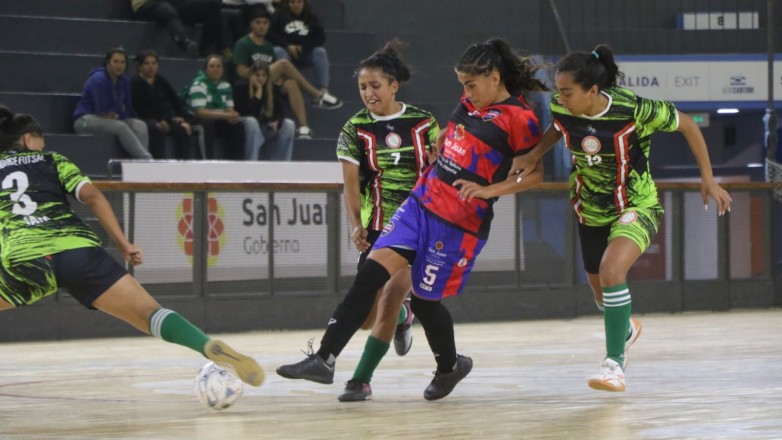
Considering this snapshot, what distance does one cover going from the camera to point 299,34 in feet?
52.1

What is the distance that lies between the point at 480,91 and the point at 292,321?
6339 millimetres

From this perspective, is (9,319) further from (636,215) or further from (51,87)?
(636,215)

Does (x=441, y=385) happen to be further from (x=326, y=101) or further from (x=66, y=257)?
(x=326, y=101)

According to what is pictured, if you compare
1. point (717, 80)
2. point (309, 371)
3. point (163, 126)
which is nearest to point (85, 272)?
point (309, 371)

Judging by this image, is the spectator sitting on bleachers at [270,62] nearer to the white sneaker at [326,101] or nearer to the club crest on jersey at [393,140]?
the white sneaker at [326,101]

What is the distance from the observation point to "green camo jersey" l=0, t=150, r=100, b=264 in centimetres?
596

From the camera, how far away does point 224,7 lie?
16.0m

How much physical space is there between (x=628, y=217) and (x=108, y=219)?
2.55 m

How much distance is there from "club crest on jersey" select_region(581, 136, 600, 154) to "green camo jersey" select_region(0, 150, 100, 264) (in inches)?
94.5

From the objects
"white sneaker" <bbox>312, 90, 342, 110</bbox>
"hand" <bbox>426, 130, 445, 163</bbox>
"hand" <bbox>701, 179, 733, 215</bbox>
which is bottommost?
"hand" <bbox>701, 179, 733, 215</bbox>

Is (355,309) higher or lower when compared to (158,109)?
lower

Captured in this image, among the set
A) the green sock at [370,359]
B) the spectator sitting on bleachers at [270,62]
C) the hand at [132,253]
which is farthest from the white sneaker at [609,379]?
the spectator sitting on bleachers at [270,62]

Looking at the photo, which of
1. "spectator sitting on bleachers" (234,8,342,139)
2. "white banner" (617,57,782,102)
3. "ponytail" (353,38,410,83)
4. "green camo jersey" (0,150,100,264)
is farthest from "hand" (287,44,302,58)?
"green camo jersey" (0,150,100,264)

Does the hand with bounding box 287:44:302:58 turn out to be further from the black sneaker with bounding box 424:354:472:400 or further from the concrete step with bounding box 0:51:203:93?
the black sneaker with bounding box 424:354:472:400
